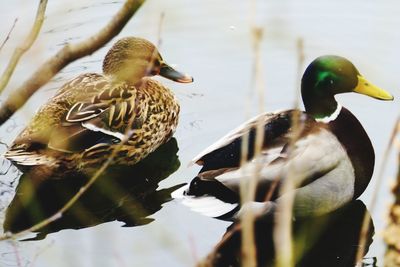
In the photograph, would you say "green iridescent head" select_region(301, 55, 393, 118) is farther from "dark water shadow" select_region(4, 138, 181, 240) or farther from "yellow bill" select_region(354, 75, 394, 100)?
"dark water shadow" select_region(4, 138, 181, 240)

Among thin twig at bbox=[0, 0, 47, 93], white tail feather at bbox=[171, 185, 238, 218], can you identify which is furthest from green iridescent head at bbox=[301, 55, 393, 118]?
thin twig at bbox=[0, 0, 47, 93]

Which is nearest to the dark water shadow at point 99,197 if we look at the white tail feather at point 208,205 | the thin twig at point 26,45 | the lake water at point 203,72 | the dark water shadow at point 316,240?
the lake water at point 203,72

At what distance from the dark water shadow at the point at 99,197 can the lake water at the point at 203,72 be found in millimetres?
44

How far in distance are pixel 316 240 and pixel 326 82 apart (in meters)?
0.94

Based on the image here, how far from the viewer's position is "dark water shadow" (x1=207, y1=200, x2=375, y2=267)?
4.89 m

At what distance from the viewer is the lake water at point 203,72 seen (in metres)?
4.93

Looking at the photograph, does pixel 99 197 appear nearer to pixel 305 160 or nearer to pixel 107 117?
pixel 107 117

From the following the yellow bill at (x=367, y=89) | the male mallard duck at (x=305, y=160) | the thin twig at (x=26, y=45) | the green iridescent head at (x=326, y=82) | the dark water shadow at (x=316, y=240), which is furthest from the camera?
the yellow bill at (x=367, y=89)

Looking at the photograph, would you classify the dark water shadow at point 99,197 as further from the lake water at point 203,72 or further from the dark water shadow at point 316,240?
the dark water shadow at point 316,240

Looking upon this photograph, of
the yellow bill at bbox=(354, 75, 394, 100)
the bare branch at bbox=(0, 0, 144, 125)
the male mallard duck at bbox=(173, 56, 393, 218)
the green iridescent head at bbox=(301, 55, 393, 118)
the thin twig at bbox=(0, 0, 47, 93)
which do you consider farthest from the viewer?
the yellow bill at bbox=(354, 75, 394, 100)

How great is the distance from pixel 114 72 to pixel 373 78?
1677 mm

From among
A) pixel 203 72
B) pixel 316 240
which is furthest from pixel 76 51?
pixel 203 72

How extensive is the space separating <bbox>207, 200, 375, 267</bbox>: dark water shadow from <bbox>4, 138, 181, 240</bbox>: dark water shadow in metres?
0.53

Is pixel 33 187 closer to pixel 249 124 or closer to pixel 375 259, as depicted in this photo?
pixel 249 124
